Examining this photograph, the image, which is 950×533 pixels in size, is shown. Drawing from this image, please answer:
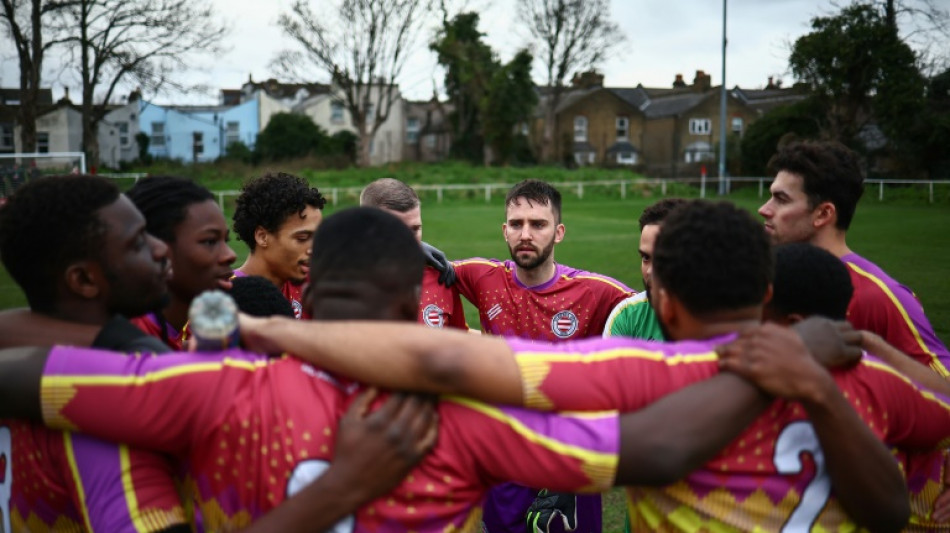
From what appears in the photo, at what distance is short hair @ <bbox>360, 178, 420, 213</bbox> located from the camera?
16.9 feet

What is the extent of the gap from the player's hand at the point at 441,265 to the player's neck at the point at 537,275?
50cm

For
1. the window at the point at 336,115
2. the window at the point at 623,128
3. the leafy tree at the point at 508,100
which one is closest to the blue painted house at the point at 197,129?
the window at the point at 336,115

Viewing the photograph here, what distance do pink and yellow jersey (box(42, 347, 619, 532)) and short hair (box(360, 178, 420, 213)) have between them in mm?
3164

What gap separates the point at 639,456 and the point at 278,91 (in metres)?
89.9

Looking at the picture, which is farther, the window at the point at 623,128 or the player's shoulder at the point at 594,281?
the window at the point at 623,128

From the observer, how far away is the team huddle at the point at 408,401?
1.89 m

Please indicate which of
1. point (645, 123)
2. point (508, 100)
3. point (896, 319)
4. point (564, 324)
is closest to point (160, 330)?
point (564, 324)

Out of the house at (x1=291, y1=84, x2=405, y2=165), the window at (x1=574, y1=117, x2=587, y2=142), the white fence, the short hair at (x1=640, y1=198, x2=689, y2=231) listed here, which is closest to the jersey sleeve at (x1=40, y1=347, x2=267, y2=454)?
the short hair at (x1=640, y1=198, x2=689, y2=231)

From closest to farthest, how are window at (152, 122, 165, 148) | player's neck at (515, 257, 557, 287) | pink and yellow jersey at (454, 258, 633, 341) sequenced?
pink and yellow jersey at (454, 258, 633, 341) → player's neck at (515, 257, 557, 287) → window at (152, 122, 165, 148)

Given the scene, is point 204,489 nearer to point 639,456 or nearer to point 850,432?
point 639,456

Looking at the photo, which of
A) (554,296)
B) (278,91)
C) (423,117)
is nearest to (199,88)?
(554,296)

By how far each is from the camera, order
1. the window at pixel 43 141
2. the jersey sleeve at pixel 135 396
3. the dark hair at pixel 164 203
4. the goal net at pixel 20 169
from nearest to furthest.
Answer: the jersey sleeve at pixel 135 396, the dark hair at pixel 164 203, the goal net at pixel 20 169, the window at pixel 43 141

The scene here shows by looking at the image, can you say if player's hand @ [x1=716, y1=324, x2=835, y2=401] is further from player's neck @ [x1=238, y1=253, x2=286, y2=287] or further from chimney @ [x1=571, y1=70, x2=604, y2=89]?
chimney @ [x1=571, y1=70, x2=604, y2=89]

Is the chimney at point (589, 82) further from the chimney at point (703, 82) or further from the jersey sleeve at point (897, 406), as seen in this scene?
the jersey sleeve at point (897, 406)
